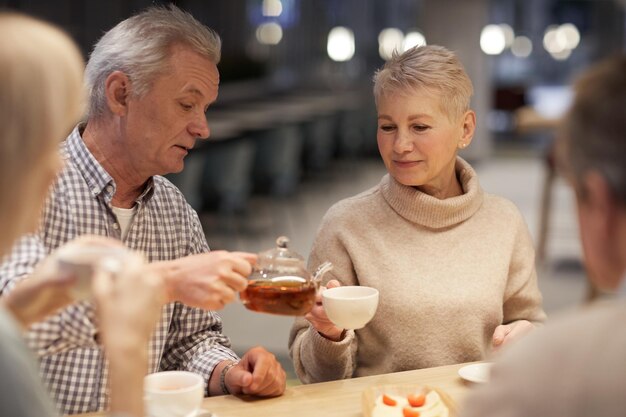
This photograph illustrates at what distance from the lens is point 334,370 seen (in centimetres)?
216

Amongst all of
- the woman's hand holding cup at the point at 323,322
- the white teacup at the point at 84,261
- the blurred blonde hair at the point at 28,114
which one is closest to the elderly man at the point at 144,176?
the woman's hand holding cup at the point at 323,322

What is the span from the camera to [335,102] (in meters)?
11.0

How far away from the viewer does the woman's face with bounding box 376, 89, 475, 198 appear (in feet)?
7.36

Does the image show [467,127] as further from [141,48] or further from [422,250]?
[141,48]

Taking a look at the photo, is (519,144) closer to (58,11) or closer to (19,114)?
(58,11)

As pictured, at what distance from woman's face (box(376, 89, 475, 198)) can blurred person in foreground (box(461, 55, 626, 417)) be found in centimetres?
109

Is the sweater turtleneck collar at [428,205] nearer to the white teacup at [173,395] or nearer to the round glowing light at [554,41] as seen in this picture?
the white teacup at [173,395]

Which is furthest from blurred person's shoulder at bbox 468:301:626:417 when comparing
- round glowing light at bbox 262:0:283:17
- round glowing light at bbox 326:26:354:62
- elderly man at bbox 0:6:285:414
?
round glowing light at bbox 262:0:283:17

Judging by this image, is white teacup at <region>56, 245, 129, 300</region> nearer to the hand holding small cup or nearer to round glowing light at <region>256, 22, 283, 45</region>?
the hand holding small cup

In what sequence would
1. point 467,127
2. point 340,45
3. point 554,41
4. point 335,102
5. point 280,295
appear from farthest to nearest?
1. point 554,41
2. point 340,45
3. point 335,102
4. point 467,127
5. point 280,295

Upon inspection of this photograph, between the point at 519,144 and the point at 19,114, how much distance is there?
47.5 ft

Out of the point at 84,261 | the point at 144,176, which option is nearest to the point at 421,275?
the point at 144,176

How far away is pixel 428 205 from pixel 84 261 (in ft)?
3.86

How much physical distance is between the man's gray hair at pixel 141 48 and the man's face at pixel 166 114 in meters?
0.02
